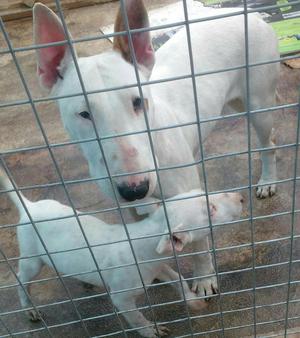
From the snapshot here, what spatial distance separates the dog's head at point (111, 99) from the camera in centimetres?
122

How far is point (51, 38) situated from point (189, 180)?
0.76 m

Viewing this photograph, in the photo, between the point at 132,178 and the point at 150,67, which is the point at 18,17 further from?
the point at 132,178

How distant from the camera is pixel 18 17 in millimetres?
4832

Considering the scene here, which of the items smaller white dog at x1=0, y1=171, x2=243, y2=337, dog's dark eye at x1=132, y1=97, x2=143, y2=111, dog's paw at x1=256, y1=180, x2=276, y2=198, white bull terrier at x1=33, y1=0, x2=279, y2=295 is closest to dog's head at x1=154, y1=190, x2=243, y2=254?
smaller white dog at x1=0, y1=171, x2=243, y2=337

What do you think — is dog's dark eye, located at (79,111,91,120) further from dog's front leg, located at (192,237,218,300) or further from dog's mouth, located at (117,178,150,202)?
dog's front leg, located at (192,237,218,300)

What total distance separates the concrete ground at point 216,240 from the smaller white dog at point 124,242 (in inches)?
7.5

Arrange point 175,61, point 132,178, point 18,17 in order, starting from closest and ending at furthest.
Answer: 1. point 132,178
2. point 175,61
3. point 18,17

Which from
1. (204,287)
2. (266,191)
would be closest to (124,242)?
(204,287)

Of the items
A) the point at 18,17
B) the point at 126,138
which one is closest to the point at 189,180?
the point at 126,138

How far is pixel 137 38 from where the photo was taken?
4.66 feet

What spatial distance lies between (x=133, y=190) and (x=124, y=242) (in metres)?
0.45

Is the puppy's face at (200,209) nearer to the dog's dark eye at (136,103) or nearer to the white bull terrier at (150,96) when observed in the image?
the white bull terrier at (150,96)

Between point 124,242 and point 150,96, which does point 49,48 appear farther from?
point 124,242

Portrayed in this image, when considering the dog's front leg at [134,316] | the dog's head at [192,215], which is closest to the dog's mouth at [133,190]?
the dog's head at [192,215]
